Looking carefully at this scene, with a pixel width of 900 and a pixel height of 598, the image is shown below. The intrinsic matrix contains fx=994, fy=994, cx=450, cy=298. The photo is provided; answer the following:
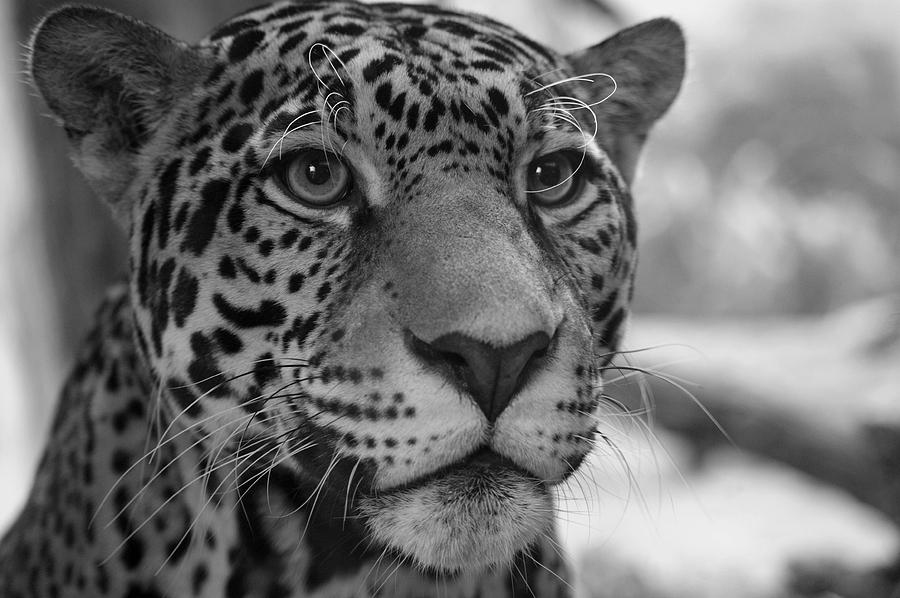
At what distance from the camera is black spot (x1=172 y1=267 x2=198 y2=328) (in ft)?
8.77

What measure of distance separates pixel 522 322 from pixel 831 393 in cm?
507

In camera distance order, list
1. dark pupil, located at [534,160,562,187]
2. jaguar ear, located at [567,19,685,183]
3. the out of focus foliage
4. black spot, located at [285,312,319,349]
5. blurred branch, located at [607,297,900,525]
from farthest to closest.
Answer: the out of focus foliage
blurred branch, located at [607,297,900,525]
jaguar ear, located at [567,19,685,183]
dark pupil, located at [534,160,562,187]
black spot, located at [285,312,319,349]

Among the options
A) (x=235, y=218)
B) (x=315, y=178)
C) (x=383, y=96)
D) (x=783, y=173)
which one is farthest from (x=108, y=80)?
(x=783, y=173)

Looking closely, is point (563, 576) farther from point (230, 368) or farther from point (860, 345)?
point (860, 345)

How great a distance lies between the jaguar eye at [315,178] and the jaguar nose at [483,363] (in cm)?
59

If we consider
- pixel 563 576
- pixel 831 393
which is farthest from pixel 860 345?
pixel 563 576

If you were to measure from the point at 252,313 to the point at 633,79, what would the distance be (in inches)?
65.2

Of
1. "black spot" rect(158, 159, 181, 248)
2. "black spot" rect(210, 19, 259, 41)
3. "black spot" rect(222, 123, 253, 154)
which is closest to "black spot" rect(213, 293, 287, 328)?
"black spot" rect(158, 159, 181, 248)

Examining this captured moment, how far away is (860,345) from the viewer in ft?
23.4

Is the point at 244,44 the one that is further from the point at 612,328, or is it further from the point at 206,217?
the point at 612,328

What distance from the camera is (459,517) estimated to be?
2.38 meters

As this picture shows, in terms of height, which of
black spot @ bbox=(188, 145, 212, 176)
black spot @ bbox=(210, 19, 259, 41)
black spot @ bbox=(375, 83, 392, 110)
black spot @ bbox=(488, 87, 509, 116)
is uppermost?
black spot @ bbox=(488, 87, 509, 116)

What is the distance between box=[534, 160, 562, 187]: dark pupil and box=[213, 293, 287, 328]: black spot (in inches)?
32.7

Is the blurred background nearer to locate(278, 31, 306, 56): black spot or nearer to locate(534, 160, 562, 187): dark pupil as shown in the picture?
locate(534, 160, 562, 187): dark pupil
